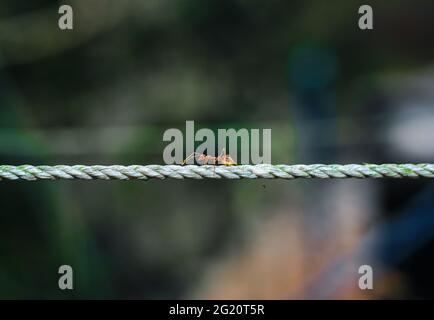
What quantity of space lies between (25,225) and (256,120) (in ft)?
5.19

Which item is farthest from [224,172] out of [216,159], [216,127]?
[216,127]

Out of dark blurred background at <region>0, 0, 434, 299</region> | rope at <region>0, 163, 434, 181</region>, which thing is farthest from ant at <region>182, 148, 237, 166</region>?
dark blurred background at <region>0, 0, 434, 299</region>

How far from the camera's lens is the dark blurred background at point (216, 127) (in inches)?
120

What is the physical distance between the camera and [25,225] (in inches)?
123

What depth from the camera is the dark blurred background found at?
3047mm

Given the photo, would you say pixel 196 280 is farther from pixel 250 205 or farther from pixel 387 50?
pixel 387 50

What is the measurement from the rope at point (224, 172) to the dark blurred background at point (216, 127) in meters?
2.00

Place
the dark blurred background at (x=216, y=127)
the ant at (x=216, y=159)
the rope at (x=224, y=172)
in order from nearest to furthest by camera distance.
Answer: the rope at (x=224, y=172), the ant at (x=216, y=159), the dark blurred background at (x=216, y=127)

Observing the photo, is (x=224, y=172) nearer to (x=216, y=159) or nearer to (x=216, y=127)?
(x=216, y=159)

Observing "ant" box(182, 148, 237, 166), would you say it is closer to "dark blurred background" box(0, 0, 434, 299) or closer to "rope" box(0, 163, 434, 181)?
"rope" box(0, 163, 434, 181)

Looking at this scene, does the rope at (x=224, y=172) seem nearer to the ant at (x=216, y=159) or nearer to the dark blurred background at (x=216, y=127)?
the ant at (x=216, y=159)

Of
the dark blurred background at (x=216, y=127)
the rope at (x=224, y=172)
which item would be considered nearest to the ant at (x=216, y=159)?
the rope at (x=224, y=172)

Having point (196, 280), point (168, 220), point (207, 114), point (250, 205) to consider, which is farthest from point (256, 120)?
point (196, 280)

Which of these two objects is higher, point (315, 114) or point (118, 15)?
point (118, 15)
